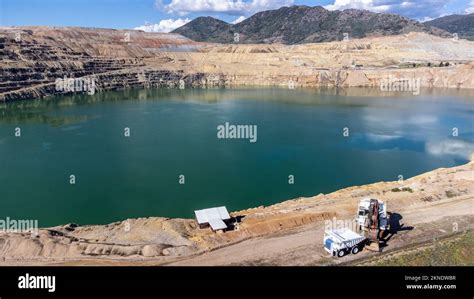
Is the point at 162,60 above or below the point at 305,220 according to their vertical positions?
above

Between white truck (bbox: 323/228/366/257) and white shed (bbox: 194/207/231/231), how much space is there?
278 inches

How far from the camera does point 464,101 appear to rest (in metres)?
99.9

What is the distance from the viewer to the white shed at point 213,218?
27203 millimetres

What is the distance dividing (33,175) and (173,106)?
53.2m

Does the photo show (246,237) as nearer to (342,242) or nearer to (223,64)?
(342,242)

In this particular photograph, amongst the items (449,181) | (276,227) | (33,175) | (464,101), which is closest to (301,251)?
(276,227)

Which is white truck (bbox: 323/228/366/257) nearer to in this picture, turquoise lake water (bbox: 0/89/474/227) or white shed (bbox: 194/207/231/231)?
white shed (bbox: 194/207/231/231)

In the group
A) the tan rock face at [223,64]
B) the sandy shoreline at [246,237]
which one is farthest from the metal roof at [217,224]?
the tan rock face at [223,64]

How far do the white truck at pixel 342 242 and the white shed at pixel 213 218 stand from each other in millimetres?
7064

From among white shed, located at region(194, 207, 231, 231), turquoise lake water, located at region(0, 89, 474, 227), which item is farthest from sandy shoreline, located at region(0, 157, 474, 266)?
turquoise lake water, located at region(0, 89, 474, 227)

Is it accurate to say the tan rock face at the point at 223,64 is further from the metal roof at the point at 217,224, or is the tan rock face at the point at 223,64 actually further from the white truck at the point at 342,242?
the white truck at the point at 342,242

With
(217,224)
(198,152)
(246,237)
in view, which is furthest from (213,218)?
(198,152)

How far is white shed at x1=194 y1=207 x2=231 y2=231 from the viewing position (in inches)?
1071
